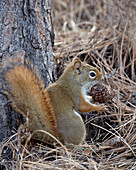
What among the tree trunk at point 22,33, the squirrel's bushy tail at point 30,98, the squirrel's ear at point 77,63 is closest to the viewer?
the squirrel's bushy tail at point 30,98

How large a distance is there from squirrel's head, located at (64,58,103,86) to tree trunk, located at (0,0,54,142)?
0.98 ft

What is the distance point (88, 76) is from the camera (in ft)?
8.66

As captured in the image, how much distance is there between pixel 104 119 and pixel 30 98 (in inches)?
41.8

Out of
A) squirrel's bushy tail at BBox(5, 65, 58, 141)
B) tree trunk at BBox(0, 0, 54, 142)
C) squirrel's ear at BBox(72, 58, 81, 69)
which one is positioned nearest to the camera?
squirrel's bushy tail at BBox(5, 65, 58, 141)

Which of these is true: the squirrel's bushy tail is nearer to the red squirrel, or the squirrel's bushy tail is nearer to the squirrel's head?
the red squirrel

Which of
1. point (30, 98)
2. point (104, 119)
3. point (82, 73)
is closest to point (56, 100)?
point (30, 98)

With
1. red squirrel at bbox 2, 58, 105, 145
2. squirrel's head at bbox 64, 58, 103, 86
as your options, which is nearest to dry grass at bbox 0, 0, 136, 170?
red squirrel at bbox 2, 58, 105, 145

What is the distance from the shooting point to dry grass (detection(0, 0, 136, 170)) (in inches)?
81.4

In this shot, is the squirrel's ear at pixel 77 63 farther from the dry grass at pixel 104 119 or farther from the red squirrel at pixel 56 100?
the dry grass at pixel 104 119

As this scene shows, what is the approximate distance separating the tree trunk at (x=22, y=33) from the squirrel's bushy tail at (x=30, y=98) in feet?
0.78

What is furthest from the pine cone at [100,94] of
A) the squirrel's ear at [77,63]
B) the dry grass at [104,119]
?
the squirrel's ear at [77,63]

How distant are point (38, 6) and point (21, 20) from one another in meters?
0.24

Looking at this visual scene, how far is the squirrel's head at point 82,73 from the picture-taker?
8.51 feet

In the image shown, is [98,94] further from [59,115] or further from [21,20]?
[21,20]
